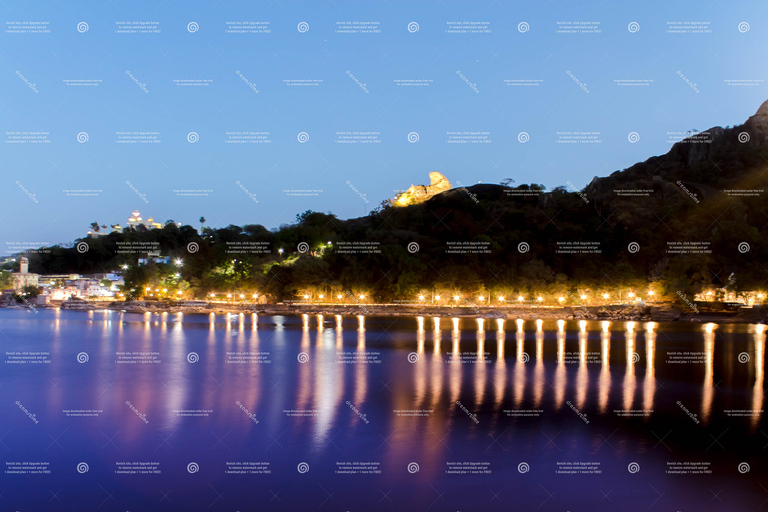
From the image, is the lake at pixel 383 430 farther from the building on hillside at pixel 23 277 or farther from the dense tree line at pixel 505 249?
the building on hillside at pixel 23 277

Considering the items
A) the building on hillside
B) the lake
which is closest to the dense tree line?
the building on hillside

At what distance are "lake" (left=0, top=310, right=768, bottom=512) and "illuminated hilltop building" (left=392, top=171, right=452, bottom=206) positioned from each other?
197ft

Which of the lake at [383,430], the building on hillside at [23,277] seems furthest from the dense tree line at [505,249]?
the lake at [383,430]

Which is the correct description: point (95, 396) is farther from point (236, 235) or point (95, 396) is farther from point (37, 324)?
point (236, 235)

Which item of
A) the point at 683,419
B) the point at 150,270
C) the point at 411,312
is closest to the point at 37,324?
the point at 150,270

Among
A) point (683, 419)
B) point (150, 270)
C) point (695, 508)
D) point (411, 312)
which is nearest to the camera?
point (695, 508)

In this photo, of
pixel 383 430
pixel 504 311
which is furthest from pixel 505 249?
pixel 383 430

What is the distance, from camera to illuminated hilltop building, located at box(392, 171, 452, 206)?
82.5 meters

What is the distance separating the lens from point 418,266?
1871 inches

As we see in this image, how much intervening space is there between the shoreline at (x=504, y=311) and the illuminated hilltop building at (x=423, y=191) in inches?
1434

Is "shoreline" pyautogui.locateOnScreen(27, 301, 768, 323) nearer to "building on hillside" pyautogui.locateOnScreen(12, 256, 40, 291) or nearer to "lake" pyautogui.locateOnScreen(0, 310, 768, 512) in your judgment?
"building on hillside" pyautogui.locateOnScreen(12, 256, 40, 291)

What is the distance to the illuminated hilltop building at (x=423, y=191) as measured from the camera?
271ft

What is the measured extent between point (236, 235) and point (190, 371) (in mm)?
54332

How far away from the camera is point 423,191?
83.4 m
